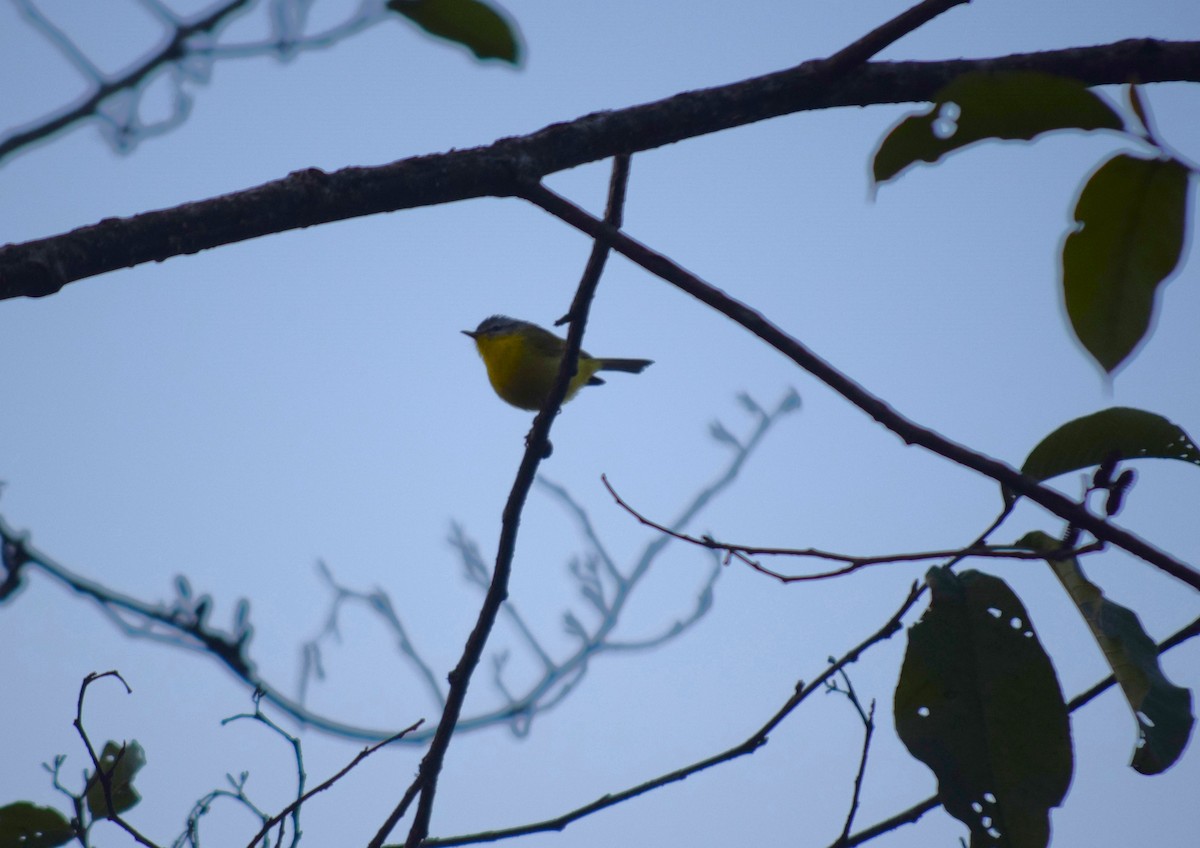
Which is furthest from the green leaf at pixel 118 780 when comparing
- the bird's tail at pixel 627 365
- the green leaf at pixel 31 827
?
the bird's tail at pixel 627 365

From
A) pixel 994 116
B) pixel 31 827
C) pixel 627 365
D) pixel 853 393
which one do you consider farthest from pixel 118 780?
pixel 627 365

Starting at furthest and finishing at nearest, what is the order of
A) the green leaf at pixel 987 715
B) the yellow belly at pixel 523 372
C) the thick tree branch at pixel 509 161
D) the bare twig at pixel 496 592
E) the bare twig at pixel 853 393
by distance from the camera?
the yellow belly at pixel 523 372
the bare twig at pixel 496 592
the green leaf at pixel 987 715
the thick tree branch at pixel 509 161
the bare twig at pixel 853 393

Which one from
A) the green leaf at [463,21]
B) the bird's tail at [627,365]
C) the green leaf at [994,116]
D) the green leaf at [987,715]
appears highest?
the bird's tail at [627,365]

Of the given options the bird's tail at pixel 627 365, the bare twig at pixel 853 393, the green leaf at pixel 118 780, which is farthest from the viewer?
the bird's tail at pixel 627 365

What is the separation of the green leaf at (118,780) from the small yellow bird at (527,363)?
3908mm

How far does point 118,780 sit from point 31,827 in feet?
1.25

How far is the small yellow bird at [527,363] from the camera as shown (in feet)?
21.9

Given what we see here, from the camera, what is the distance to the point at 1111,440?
4.59 feet

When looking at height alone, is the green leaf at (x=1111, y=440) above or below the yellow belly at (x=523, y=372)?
below

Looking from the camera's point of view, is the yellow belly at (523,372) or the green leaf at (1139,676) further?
the yellow belly at (523,372)

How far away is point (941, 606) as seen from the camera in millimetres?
1445

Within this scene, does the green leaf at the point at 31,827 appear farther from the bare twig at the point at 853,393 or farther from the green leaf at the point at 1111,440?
the green leaf at the point at 1111,440

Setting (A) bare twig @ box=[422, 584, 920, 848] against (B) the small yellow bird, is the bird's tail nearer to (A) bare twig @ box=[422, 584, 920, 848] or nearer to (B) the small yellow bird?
(B) the small yellow bird

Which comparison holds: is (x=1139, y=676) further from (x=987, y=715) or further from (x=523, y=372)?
(x=523, y=372)
